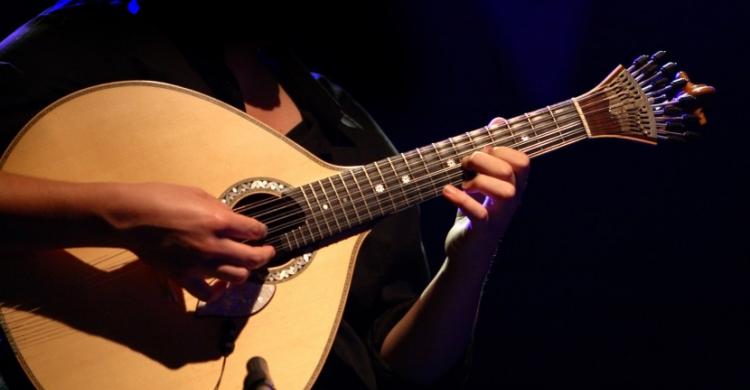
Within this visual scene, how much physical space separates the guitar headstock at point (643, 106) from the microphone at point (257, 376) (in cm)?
117

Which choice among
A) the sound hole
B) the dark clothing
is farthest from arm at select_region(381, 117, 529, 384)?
the sound hole

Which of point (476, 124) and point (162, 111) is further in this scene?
point (476, 124)

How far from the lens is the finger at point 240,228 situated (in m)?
1.27

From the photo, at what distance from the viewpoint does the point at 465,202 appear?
150 centimetres

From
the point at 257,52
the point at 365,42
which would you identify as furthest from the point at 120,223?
the point at 365,42

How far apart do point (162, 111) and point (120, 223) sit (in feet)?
1.26

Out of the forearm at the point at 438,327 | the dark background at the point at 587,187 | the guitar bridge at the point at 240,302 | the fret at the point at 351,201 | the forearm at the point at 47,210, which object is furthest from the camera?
the dark background at the point at 587,187

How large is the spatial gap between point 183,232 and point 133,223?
0.42ft

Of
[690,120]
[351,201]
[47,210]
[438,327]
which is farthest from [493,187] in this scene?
[47,210]

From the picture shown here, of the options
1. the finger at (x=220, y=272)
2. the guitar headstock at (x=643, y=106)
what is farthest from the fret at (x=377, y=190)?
the guitar headstock at (x=643, y=106)

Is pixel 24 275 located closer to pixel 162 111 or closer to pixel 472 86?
pixel 162 111

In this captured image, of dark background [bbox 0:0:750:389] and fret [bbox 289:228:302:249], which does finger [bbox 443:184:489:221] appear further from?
dark background [bbox 0:0:750:389]

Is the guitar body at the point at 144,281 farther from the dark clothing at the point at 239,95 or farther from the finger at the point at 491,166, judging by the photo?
the finger at the point at 491,166

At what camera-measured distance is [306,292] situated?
150cm
